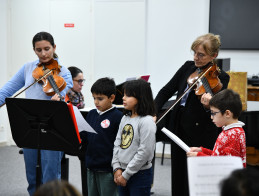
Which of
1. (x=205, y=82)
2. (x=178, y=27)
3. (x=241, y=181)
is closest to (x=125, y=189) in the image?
(x=205, y=82)

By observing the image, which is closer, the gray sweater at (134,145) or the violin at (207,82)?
the gray sweater at (134,145)

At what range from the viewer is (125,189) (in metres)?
2.58

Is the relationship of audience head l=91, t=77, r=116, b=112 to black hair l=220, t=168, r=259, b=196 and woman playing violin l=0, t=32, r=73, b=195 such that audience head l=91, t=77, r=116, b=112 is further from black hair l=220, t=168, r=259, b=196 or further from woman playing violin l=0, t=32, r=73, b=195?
black hair l=220, t=168, r=259, b=196

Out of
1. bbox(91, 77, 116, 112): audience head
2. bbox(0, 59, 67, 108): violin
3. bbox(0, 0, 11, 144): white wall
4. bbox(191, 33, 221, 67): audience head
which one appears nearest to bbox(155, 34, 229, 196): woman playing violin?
bbox(191, 33, 221, 67): audience head

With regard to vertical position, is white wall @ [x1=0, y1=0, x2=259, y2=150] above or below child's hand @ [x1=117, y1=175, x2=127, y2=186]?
above

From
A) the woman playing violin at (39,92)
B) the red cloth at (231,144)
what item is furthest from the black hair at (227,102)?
the woman playing violin at (39,92)

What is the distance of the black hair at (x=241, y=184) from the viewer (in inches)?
39.6

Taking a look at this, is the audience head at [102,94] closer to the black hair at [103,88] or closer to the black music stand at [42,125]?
the black hair at [103,88]

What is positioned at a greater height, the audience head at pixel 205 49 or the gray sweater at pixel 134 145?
the audience head at pixel 205 49

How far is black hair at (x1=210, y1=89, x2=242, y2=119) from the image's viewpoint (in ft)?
7.49

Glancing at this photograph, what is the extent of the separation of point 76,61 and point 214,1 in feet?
6.97

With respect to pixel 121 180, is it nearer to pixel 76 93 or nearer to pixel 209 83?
pixel 209 83

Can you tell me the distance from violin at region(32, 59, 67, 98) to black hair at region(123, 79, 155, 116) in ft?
1.84

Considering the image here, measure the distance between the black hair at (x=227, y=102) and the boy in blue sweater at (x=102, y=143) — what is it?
28.3 inches
